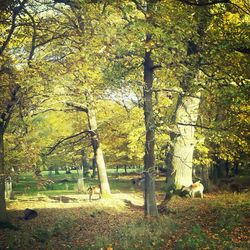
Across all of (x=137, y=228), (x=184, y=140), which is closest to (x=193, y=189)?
(x=184, y=140)

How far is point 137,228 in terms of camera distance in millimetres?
14727

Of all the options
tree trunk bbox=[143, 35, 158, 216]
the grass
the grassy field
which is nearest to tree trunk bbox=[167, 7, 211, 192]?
tree trunk bbox=[143, 35, 158, 216]

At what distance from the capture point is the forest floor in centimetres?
1192

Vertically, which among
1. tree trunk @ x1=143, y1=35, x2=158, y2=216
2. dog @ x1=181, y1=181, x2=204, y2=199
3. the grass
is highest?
tree trunk @ x1=143, y1=35, x2=158, y2=216

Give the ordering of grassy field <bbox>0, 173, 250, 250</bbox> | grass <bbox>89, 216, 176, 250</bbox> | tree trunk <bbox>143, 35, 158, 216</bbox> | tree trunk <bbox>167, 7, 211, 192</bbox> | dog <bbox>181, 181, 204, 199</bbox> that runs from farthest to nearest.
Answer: dog <bbox>181, 181, 204, 199</bbox>
tree trunk <bbox>167, 7, 211, 192</bbox>
tree trunk <bbox>143, 35, 158, 216</bbox>
grass <bbox>89, 216, 176, 250</bbox>
grassy field <bbox>0, 173, 250, 250</bbox>

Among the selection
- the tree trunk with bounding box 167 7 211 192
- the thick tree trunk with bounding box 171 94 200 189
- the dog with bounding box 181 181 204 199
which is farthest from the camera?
the dog with bounding box 181 181 204 199

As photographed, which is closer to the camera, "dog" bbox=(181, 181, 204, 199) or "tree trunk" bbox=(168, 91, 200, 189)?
"tree trunk" bbox=(168, 91, 200, 189)

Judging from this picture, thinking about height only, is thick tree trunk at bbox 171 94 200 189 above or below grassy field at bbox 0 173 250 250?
above

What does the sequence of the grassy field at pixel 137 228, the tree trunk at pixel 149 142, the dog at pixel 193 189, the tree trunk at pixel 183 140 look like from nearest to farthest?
1. the grassy field at pixel 137 228
2. the tree trunk at pixel 149 142
3. the tree trunk at pixel 183 140
4. the dog at pixel 193 189

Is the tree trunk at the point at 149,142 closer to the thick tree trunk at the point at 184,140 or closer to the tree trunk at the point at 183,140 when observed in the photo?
the tree trunk at the point at 183,140

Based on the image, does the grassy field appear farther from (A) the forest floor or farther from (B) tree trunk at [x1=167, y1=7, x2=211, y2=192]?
(B) tree trunk at [x1=167, y1=7, x2=211, y2=192]

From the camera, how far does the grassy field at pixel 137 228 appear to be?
11906mm

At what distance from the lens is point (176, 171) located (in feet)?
68.0

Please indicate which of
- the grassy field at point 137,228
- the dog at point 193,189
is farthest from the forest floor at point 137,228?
the dog at point 193,189
